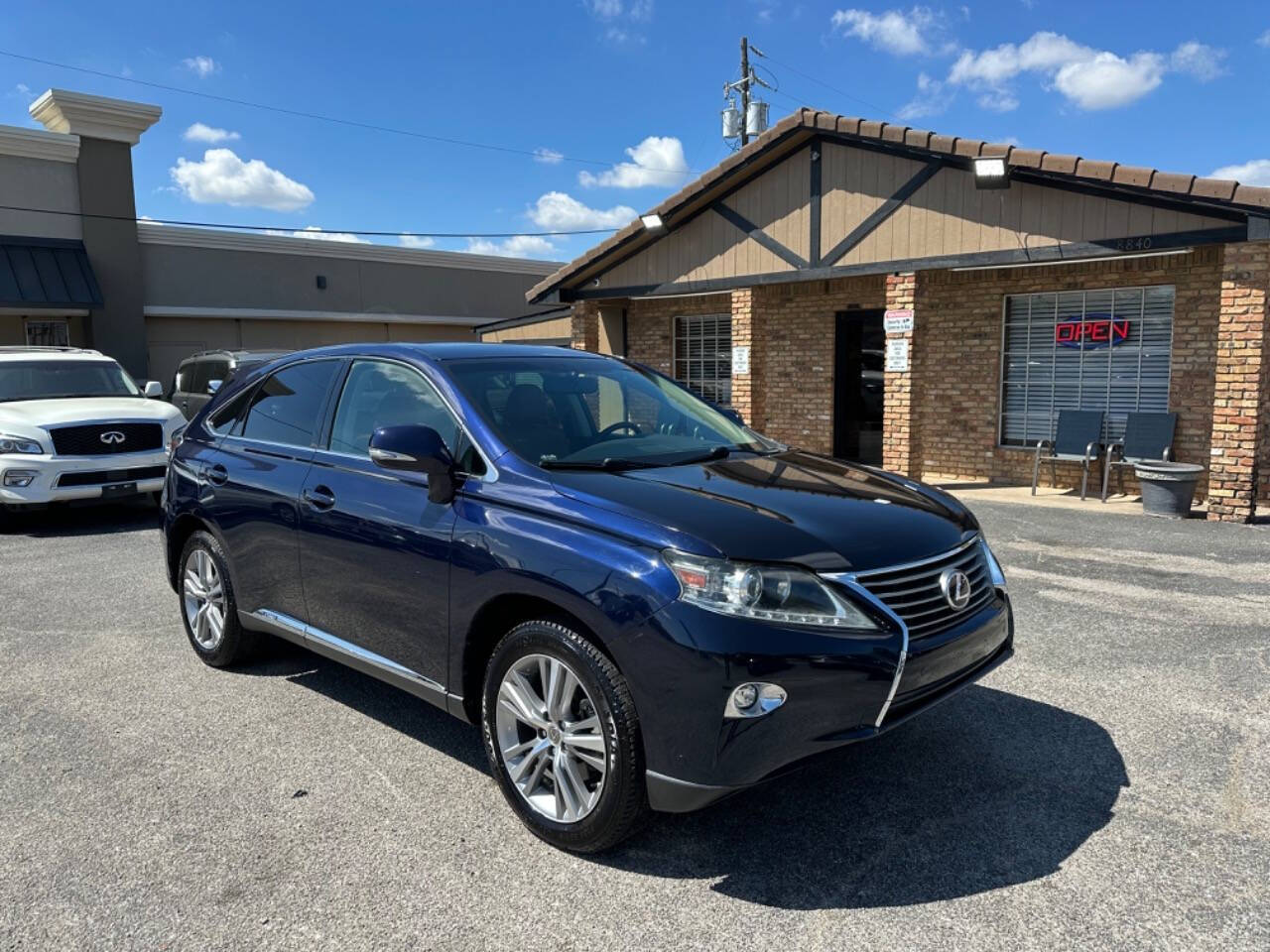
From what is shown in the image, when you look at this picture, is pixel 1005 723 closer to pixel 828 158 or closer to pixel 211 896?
pixel 211 896

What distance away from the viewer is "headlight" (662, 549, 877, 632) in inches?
111

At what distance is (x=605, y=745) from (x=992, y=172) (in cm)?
912

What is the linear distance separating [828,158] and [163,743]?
10.4 meters

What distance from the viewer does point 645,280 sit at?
46.6 ft

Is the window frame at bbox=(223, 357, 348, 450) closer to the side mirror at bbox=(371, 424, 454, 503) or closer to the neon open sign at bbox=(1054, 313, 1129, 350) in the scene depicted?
the side mirror at bbox=(371, 424, 454, 503)

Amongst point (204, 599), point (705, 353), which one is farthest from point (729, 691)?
point (705, 353)

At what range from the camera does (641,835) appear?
3.31 meters

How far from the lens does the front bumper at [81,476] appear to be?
9.24m

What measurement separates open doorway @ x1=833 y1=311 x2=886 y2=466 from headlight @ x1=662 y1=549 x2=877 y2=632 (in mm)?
11258

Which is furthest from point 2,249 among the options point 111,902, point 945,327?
point 111,902

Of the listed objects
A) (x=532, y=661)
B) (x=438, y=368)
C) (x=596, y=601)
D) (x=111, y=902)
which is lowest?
(x=111, y=902)

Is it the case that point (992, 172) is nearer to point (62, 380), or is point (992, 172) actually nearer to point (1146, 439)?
point (1146, 439)

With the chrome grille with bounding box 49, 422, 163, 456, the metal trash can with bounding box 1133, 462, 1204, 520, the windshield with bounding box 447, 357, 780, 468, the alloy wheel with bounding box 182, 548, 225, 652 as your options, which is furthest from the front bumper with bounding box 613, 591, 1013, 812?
the chrome grille with bounding box 49, 422, 163, 456

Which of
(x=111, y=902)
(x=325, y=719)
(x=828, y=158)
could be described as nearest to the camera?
(x=111, y=902)
